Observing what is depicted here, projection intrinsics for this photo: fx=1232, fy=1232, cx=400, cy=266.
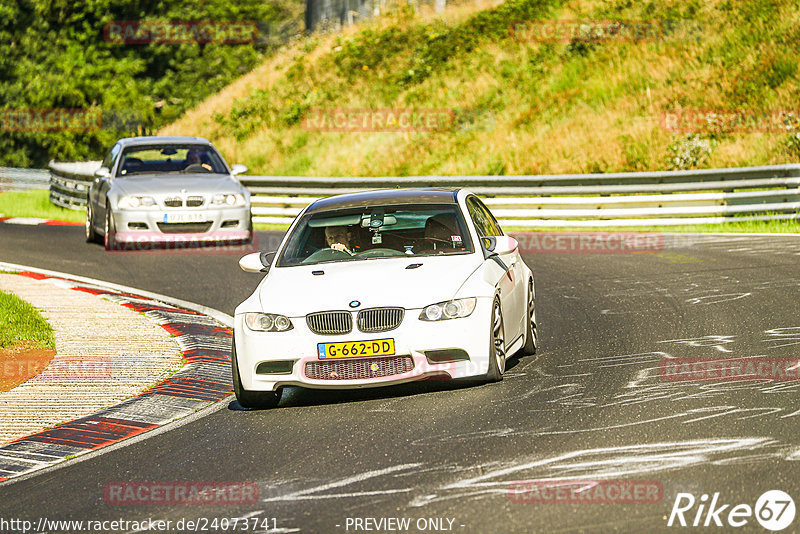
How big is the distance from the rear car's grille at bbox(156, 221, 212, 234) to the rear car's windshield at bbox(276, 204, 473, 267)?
878 centimetres

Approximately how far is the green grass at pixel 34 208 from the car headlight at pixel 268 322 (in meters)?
17.7

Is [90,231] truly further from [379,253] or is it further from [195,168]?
[379,253]

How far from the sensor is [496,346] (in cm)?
866

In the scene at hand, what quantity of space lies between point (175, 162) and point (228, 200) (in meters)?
1.73

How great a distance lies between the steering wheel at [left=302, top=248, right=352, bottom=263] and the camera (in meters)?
9.34

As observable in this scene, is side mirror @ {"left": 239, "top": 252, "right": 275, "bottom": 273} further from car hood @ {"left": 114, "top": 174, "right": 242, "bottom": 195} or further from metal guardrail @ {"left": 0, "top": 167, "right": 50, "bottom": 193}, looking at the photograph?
metal guardrail @ {"left": 0, "top": 167, "right": 50, "bottom": 193}

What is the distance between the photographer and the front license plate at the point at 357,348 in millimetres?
8195

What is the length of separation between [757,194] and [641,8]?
733 inches

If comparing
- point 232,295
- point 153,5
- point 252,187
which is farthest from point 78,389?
point 153,5

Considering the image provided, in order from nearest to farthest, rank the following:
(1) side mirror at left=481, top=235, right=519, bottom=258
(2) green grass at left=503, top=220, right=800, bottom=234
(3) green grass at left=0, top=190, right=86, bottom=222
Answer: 1. (1) side mirror at left=481, top=235, right=519, bottom=258
2. (2) green grass at left=503, top=220, right=800, bottom=234
3. (3) green grass at left=0, top=190, right=86, bottom=222

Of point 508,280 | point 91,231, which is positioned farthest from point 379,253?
point 91,231

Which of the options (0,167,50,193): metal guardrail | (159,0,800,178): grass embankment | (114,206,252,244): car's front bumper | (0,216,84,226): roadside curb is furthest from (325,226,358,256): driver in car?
(0,167,50,193): metal guardrail

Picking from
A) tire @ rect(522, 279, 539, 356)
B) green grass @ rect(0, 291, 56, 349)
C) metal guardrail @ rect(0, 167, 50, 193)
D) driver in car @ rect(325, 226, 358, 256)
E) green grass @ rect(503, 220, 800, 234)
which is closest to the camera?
driver in car @ rect(325, 226, 358, 256)

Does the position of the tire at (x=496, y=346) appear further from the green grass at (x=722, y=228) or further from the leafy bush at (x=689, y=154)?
the leafy bush at (x=689, y=154)
